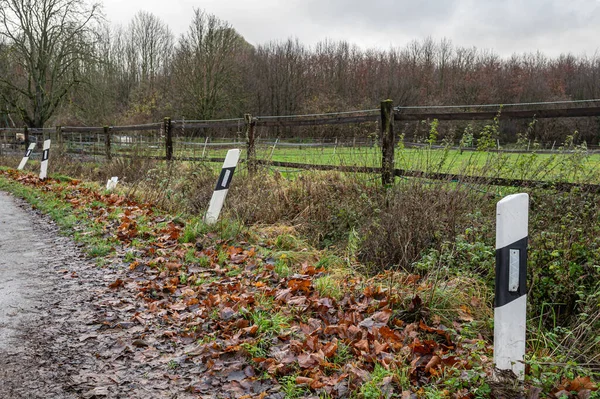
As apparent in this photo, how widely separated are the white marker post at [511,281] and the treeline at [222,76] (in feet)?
94.0

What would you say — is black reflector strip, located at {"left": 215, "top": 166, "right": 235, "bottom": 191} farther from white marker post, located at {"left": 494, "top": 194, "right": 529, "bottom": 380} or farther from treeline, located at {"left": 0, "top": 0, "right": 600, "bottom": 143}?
treeline, located at {"left": 0, "top": 0, "right": 600, "bottom": 143}

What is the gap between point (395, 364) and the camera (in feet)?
10.1

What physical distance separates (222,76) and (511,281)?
113ft

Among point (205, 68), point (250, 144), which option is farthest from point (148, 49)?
point (250, 144)

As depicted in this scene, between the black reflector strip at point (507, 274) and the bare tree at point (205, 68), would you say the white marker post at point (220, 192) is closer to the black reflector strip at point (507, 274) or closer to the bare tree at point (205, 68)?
the black reflector strip at point (507, 274)

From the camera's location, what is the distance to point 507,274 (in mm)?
2689

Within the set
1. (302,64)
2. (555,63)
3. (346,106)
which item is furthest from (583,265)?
(555,63)

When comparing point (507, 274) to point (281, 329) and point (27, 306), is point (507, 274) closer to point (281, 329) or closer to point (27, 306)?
point (281, 329)

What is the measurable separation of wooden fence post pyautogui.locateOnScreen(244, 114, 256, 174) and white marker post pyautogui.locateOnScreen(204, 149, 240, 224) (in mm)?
1505

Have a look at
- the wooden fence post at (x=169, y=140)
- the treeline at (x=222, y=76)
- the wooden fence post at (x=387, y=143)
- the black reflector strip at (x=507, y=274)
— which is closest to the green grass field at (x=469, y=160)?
the wooden fence post at (x=387, y=143)

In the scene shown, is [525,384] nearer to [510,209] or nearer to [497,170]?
[510,209]

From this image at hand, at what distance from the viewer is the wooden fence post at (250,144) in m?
8.75

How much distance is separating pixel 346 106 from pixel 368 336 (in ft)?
139

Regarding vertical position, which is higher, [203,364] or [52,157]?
[52,157]
